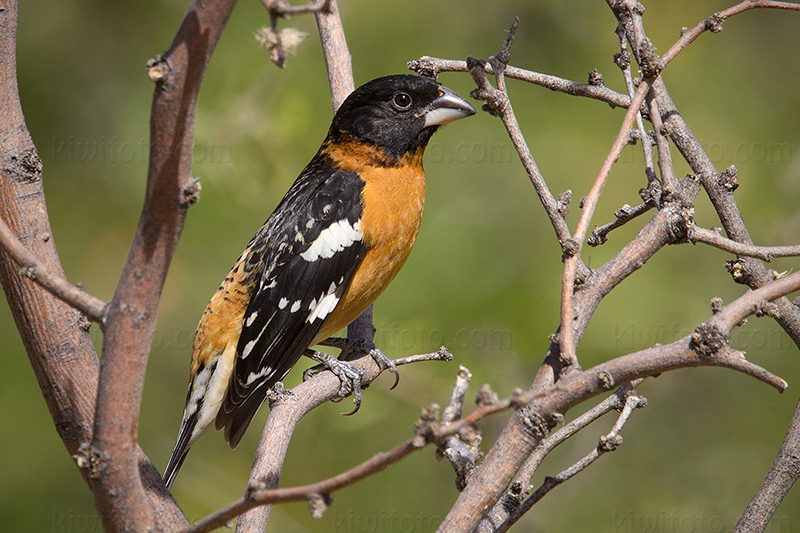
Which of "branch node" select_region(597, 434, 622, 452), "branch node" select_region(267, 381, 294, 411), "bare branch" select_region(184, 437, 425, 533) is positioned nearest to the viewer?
"bare branch" select_region(184, 437, 425, 533)

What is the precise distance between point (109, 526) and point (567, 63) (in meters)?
4.89

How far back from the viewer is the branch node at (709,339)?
1.40 metres

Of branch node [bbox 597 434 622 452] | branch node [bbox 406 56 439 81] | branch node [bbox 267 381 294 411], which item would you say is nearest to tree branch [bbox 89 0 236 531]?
branch node [bbox 597 434 622 452]

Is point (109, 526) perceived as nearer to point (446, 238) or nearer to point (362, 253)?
point (362, 253)

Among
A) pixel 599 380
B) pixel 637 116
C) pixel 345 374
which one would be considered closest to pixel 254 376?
pixel 345 374

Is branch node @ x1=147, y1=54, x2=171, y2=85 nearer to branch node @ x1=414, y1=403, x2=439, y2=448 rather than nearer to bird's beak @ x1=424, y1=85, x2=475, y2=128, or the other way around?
branch node @ x1=414, y1=403, x2=439, y2=448

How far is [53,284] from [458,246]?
3.56m

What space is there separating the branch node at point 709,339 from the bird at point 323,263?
228 cm

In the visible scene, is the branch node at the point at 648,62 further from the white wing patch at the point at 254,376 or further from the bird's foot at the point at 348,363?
the white wing patch at the point at 254,376

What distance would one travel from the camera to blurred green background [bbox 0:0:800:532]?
15.3ft

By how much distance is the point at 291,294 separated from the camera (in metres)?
3.67

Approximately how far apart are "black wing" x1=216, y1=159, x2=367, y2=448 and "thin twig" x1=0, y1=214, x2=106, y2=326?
6.75 feet

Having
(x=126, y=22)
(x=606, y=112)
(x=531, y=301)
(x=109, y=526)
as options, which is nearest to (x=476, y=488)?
(x=109, y=526)

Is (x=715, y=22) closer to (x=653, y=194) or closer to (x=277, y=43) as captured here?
(x=653, y=194)
